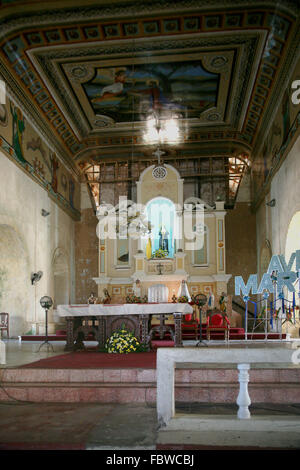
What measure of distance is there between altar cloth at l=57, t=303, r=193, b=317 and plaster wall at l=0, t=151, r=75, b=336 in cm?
365

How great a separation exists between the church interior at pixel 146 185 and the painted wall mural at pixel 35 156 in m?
0.07

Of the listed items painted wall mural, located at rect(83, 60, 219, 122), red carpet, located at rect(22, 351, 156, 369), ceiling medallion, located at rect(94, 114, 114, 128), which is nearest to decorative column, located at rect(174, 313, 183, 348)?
red carpet, located at rect(22, 351, 156, 369)

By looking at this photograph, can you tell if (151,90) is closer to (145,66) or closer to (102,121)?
(145,66)

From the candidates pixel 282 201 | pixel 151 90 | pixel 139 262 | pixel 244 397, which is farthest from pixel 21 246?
pixel 244 397

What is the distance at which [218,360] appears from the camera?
425 cm

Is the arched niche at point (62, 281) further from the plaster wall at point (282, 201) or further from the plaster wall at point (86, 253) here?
the plaster wall at point (282, 201)

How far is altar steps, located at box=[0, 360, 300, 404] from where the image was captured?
5.46 m

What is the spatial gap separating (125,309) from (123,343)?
24.9 inches

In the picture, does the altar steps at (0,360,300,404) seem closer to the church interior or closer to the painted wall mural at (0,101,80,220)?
the church interior

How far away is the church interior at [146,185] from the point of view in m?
8.21

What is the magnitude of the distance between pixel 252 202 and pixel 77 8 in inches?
403

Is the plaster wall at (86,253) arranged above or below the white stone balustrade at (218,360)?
above

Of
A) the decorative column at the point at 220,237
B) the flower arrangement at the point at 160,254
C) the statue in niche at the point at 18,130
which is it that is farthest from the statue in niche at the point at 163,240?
the statue in niche at the point at 18,130
